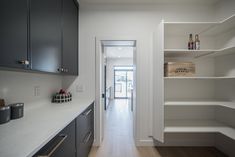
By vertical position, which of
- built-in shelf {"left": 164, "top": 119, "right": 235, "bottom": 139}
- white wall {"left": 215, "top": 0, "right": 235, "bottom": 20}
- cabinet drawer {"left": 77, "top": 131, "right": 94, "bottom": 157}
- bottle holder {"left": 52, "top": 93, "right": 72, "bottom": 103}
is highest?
white wall {"left": 215, "top": 0, "right": 235, "bottom": 20}

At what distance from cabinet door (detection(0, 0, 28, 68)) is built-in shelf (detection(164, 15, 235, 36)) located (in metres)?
1.82

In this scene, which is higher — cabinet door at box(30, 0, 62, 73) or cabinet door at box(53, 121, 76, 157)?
cabinet door at box(30, 0, 62, 73)

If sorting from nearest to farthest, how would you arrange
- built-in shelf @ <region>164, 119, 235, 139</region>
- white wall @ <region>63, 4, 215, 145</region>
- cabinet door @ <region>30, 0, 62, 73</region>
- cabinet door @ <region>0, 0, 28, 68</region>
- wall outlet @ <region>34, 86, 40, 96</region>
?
cabinet door @ <region>0, 0, 28, 68</region> → cabinet door @ <region>30, 0, 62, 73</region> → wall outlet @ <region>34, 86, 40, 96</region> → built-in shelf @ <region>164, 119, 235, 139</region> → white wall @ <region>63, 4, 215, 145</region>

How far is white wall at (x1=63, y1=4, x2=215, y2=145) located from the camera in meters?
2.61

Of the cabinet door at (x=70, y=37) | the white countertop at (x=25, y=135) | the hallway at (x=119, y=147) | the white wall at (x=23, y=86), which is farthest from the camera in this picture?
the hallway at (x=119, y=147)

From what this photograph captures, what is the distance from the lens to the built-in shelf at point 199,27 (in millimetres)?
2172

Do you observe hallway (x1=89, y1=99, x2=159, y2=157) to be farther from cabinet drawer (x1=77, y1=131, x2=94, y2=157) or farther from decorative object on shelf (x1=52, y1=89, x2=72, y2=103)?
decorative object on shelf (x1=52, y1=89, x2=72, y2=103)

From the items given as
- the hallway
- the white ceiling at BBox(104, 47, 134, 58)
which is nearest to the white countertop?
the hallway

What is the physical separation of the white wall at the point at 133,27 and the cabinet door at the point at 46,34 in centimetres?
81

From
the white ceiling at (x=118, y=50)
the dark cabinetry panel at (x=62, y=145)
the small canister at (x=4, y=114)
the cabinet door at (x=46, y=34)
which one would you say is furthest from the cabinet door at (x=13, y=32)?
the white ceiling at (x=118, y=50)

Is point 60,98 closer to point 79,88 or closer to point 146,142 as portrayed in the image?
point 79,88

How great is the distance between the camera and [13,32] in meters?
1.00

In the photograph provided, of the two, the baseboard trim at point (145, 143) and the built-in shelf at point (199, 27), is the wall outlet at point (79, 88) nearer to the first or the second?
the baseboard trim at point (145, 143)

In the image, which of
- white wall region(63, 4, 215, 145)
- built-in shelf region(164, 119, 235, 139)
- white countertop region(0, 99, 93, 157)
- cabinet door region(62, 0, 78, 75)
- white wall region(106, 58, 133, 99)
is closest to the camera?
white countertop region(0, 99, 93, 157)
